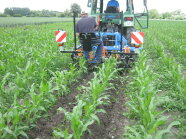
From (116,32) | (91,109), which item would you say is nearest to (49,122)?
(91,109)

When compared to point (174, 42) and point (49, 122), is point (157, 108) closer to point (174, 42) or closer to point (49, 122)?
point (49, 122)

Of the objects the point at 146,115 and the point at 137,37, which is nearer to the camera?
the point at 146,115

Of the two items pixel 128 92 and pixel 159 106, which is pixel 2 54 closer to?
pixel 128 92

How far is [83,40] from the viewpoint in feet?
16.4

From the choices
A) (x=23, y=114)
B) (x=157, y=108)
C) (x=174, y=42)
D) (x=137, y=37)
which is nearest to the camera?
(x=23, y=114)

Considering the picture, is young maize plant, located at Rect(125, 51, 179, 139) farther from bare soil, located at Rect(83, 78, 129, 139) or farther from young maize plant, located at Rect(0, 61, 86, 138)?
young maize plant, located at Rect(0, 61, 86, 138)

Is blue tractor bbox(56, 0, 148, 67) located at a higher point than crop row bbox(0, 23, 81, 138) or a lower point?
higher

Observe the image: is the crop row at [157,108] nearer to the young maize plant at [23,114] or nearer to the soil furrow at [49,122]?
the soil furrow at [49,122]

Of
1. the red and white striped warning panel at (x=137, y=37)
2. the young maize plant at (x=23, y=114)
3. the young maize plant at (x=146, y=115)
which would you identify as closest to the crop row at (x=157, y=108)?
the young maize plant at (x=146, y=115)

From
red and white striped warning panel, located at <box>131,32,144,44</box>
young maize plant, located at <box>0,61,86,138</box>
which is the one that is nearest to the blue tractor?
red and white striped warning panel, located at <box>131,32,144,44</box>

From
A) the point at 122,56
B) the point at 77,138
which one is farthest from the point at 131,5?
the point at 77,138

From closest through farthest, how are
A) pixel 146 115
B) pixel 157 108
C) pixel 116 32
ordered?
pixel 146 115, pixel 157 108, pixel 116 32

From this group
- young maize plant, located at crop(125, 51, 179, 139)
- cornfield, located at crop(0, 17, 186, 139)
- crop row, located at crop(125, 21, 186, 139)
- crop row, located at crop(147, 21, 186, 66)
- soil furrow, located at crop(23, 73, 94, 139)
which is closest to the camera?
young maize plant, located at crop(125, 51, 179, 139)

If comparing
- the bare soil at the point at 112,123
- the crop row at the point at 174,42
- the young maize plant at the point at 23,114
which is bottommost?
the bare soil at the point at 112,123
